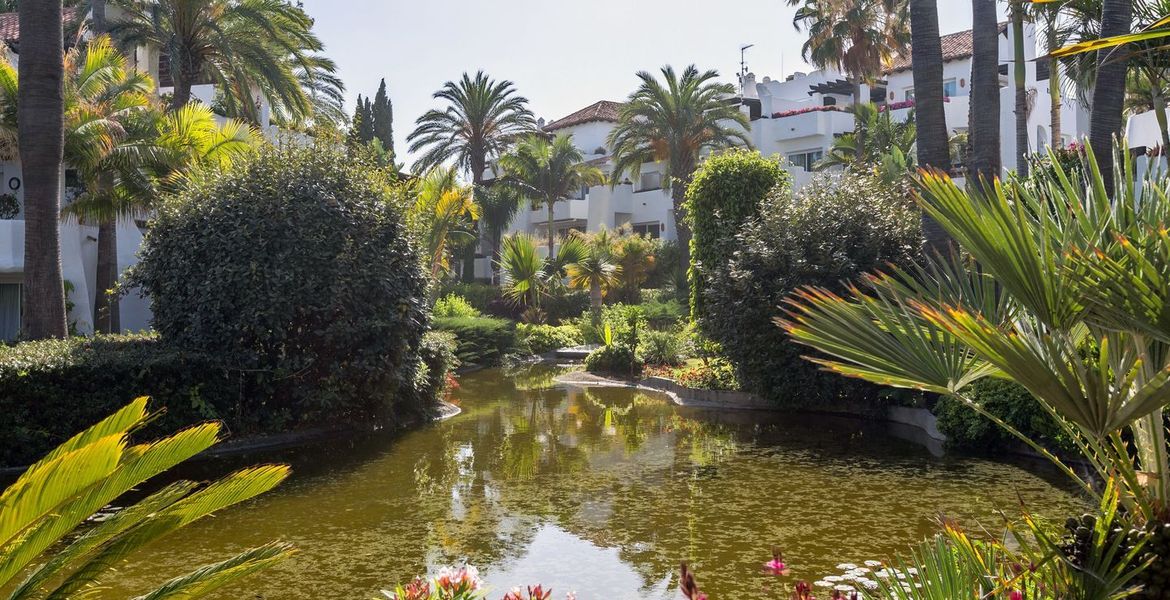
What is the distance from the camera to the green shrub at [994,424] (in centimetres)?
1120

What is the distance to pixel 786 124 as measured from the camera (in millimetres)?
47562

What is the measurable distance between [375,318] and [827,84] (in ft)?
140

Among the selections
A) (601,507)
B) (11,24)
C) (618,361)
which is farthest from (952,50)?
(601,507)

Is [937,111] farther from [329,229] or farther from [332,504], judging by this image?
[332,504]

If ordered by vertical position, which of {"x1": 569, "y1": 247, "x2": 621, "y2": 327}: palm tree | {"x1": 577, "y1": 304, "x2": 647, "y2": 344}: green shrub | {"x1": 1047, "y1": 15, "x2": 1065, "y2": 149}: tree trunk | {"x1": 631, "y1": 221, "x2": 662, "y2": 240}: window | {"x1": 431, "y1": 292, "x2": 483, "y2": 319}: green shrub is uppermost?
{"x1": 1047, "y1": 15, "x2": 1065, "y2": 149}: tree trunk

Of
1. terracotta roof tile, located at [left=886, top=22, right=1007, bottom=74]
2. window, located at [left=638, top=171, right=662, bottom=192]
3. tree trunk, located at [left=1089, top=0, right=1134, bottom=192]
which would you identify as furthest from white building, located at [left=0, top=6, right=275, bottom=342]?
terracotta roof tile, located at [left=886, top=22, right=1007, bottom=74]

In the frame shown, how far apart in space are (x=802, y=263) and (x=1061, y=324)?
450 inches

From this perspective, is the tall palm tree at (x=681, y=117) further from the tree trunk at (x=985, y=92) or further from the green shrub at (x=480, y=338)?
the tree trunk at (x=985, y=92)

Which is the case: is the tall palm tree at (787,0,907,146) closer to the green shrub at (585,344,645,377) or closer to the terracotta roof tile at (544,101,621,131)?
the terracotta roof tile at (544,101,621,131)

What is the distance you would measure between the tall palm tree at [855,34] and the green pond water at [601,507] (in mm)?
28939

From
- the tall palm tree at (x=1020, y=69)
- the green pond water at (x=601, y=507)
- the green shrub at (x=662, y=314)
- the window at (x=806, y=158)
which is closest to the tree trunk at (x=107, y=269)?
the green pond water at (x=601, y=507)

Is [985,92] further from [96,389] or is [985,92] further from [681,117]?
[681,117]

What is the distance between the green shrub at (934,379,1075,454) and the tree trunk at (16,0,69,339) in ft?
40.5

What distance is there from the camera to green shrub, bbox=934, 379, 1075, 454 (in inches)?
441
